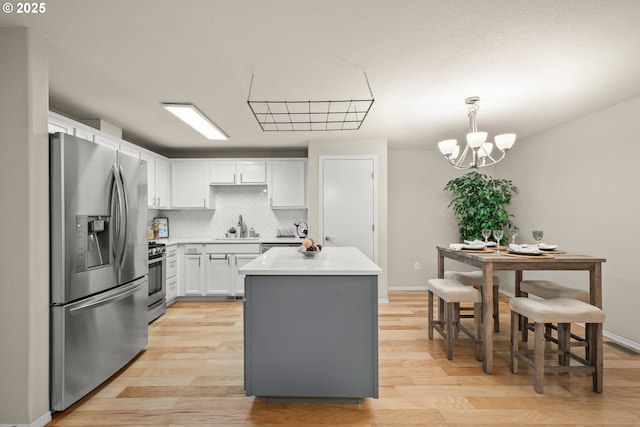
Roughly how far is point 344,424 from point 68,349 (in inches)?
71.5

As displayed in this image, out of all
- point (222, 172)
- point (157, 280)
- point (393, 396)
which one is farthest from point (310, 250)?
point (222, 172)

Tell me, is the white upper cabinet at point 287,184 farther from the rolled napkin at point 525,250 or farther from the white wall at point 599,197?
the white wall at point 599,197

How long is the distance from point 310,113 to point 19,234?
2324mm

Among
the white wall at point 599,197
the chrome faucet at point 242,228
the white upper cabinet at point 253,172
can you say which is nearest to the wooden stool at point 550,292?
the white wall at point 599,197

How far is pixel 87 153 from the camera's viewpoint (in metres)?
2.30

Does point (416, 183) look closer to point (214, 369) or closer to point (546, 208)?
point (546, 208)

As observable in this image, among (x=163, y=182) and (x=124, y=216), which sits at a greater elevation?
(x=163, y=182)

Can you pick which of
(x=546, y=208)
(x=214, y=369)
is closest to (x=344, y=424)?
(x=214, y=369)

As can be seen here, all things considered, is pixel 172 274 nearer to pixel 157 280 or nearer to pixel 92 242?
pixel 157 280

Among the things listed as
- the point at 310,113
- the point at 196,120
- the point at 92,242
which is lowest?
the point at 92,242

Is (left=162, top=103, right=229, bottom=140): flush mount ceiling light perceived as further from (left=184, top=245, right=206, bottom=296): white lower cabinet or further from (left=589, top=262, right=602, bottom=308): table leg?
(left=589, top=262, right=602, bottom=308): table leg

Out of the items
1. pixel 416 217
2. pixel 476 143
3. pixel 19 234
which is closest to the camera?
pixel 19 234

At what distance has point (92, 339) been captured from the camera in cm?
233

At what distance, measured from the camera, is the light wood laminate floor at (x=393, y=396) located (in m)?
2.06
